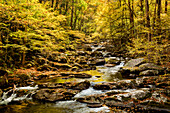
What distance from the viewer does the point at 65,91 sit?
661cm

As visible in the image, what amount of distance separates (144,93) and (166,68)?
4258 mm

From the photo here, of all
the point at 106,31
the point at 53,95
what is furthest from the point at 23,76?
the point at 106,31

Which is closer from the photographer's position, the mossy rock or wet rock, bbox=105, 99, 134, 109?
wet rock, bbox=105, 99, 134, 109

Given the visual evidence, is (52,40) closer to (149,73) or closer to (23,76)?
(23,76)

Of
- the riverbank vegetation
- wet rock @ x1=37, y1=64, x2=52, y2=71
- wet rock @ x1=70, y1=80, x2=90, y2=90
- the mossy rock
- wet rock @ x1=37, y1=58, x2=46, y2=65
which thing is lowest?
wet rock @ x1=70, y1=80, x2=90, y2=90

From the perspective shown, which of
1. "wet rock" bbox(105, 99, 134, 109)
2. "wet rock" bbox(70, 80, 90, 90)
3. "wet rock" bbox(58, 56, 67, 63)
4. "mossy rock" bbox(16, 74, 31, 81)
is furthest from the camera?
"wet rock" bbox(58, 56, 67, 63)

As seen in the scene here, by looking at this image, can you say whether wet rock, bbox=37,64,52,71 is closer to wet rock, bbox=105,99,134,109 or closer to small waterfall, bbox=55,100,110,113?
small waterfall, bbox=55,100,110,113

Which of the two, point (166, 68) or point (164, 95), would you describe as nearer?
point (164, 95)

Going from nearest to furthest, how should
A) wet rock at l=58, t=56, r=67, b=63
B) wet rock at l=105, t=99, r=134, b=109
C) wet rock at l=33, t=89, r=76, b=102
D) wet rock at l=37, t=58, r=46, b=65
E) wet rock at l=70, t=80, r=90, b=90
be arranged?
wet rock at l=105, t=99, r=134, b=109
wet rock at l=33, t=89, r=76, b=102
wet rock at l=70, t=80, r=90, b=90
wet rock at l=37, t=58, r=46, b=65
wet rock at l=58, t=56, r=67, b=63

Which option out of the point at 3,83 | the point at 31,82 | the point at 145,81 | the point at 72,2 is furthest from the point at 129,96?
the point at 72,2

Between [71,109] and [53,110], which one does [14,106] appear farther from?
Answer: [71,109]

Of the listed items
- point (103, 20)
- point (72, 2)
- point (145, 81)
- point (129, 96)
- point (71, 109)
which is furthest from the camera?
point (72, 2)

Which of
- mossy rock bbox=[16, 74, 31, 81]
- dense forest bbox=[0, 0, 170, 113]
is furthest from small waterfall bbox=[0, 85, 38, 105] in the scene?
mossy rock bbox=[16, 74, 31, 81]

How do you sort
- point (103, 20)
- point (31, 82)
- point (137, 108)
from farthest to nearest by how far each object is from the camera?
point (103, 20) → point (31, 82) → point (137, 108)
